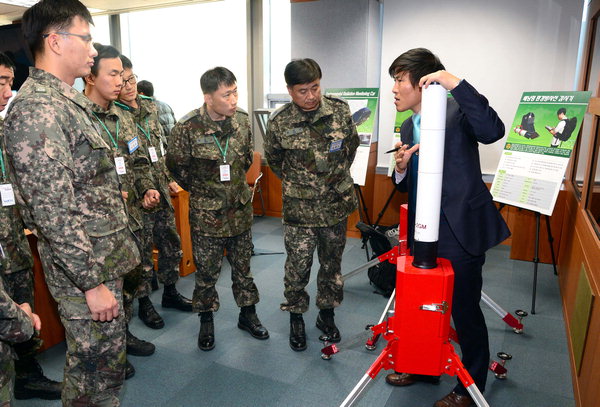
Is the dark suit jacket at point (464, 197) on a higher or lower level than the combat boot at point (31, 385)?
higher

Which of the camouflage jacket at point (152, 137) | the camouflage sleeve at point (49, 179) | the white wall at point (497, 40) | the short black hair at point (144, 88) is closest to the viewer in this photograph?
the camouflage sleeve at point (49, 179)

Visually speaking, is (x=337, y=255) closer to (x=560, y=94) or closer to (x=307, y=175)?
(x=307, y=175)

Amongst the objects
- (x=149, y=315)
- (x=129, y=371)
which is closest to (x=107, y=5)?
(x=149, y=315)

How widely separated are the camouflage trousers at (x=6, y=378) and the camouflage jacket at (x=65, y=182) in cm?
27

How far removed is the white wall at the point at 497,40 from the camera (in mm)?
4055

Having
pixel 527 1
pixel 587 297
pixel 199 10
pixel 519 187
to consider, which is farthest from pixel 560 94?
pixel 199 10

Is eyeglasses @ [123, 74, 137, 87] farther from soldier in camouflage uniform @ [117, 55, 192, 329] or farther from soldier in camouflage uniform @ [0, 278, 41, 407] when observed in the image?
soldier in camouflage uniform @ [0, 278, 41, 407]

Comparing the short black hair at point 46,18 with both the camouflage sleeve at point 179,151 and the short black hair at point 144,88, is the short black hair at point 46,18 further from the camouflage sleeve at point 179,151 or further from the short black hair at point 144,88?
the short black hair at point 144,88

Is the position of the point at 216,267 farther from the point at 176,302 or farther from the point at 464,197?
the point at 464,197

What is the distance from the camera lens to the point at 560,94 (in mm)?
3213

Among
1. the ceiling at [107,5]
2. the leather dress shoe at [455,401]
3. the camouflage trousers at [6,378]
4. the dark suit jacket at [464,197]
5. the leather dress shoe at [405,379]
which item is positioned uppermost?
the ceiling at [107,5]

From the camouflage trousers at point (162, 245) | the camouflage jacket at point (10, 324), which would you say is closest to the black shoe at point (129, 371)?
the camouflage trousers at point (162, 245)

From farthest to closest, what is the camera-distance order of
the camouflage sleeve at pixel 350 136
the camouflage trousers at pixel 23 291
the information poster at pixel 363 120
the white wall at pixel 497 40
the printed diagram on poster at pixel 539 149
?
the information poster at pixel 363 120 → the white wall at pixel 497 40 → the printed diagram on poster at pixel 539 149 → the camouflage sleeve at pixel 350 136 → the camouflage trousers at pixel 23 291

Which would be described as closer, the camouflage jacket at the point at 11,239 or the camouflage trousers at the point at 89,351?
the camouflage trousers at the point at 89,351
